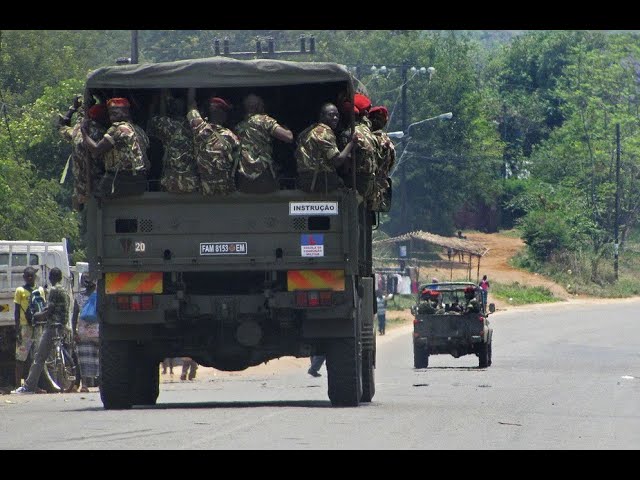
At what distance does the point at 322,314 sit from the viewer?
609 inches

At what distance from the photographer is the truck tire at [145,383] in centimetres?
1680

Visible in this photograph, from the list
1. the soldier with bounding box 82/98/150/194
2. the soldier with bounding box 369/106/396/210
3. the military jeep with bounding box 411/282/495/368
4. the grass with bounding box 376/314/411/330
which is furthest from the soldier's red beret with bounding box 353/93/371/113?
the grass with bounding box 376/314/411/330

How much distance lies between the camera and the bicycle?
2139cm

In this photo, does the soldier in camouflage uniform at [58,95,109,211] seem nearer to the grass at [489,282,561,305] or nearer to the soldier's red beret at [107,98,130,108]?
the soldier's red beret at [107,98,130,108]

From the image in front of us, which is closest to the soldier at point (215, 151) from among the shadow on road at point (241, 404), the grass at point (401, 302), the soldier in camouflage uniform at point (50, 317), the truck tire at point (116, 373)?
the truck tire at point (116, 373)

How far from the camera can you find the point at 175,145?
15430 millimetres

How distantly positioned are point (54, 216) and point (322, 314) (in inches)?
953

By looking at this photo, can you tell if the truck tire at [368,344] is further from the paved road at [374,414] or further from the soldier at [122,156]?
the soldier at [122,156]

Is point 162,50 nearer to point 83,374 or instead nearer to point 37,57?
point 37,57

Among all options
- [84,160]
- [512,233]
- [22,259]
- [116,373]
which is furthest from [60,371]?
[512,233]

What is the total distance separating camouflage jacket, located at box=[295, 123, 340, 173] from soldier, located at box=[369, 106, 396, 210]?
1.06 metres

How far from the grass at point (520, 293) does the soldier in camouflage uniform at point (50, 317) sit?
43895mm

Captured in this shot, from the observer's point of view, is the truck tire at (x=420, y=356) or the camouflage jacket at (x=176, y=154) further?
the truck tire at (x=420, y=356)

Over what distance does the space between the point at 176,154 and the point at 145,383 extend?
3.06 meters
